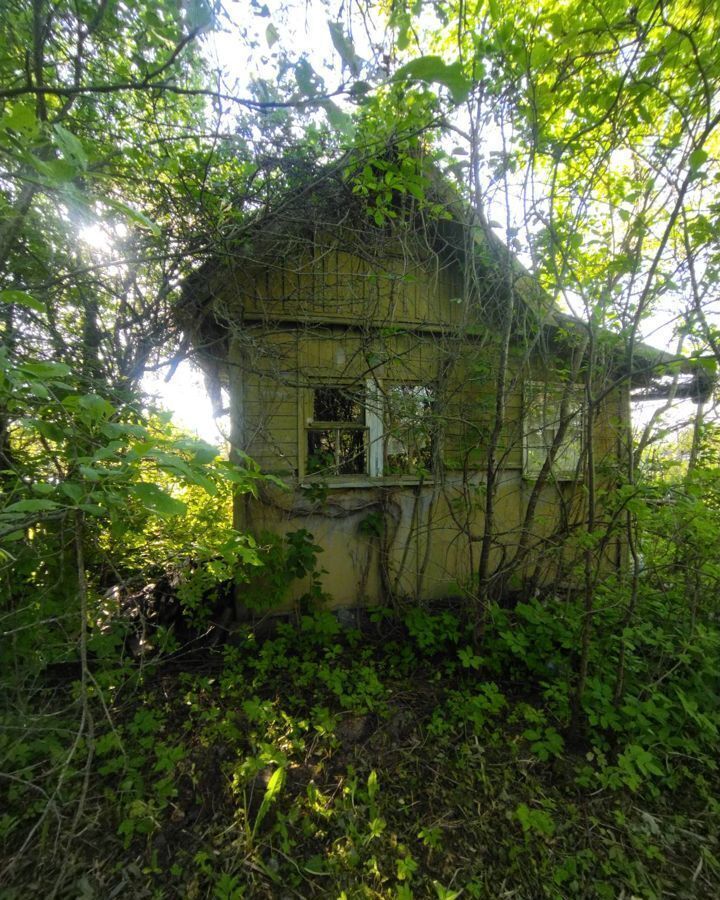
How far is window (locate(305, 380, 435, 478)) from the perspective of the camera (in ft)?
14.8

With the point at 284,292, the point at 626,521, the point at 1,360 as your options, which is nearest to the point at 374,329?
the point at 284,292

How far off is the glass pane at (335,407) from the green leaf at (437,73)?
→ 3.40 m

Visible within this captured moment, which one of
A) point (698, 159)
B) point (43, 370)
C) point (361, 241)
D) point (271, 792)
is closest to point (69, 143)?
point (43, 370)

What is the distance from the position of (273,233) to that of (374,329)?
1.54 m

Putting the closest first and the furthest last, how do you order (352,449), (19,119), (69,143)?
(19,119)
(69,143)
(352,449)

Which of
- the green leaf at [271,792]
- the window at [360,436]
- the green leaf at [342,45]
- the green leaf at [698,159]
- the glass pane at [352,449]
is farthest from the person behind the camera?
the glass pane at [352,449]

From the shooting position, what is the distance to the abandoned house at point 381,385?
158 inches

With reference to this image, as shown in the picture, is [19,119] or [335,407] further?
[335,407]

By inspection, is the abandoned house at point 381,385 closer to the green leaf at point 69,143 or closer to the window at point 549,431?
the window at point 549,431

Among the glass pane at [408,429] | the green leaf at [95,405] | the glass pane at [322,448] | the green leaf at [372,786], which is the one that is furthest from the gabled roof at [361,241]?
the green leaf at [372,786]

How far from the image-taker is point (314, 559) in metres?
4.05

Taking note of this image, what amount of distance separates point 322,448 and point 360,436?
49 centimetres

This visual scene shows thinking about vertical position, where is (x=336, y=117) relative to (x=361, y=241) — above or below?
below

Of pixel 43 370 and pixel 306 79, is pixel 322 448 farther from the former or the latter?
pixel 43 370
